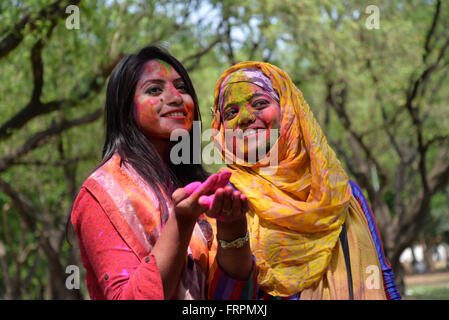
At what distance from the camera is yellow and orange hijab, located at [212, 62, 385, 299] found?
7.59 ft

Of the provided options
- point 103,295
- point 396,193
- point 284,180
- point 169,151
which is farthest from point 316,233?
point 396,193

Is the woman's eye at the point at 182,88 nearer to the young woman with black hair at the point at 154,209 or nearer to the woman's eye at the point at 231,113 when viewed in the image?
the young woman with black hair at the point at 154,209

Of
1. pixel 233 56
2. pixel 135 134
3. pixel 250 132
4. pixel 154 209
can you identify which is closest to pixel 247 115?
pixel 250 132

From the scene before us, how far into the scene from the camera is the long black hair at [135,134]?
2.23 m

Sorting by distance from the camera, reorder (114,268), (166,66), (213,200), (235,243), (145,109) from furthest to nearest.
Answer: (166,66)
(145,109)
(235,243)
(114,268)
(213,200)

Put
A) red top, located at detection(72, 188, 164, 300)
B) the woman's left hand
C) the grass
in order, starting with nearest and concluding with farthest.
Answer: the woman's left hand < red top, located at detection(72, 188, 164, 300) < the grass

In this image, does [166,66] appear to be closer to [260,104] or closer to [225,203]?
[260,104]

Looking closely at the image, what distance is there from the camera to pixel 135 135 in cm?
230

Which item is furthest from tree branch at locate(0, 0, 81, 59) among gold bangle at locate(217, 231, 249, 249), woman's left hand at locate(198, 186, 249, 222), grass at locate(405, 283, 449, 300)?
grass at locate(405, 283, 449, 300)

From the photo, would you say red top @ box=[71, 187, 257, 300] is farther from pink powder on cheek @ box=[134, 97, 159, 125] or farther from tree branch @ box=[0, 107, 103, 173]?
tree branch @ box=[0, 107, 103, 173]

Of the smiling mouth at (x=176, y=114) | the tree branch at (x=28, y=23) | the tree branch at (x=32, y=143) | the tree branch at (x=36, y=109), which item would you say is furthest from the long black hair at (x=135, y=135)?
the tree branch at (x=32, y=143)

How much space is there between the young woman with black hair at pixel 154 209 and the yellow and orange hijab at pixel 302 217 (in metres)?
0.23

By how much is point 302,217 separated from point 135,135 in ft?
2.58
